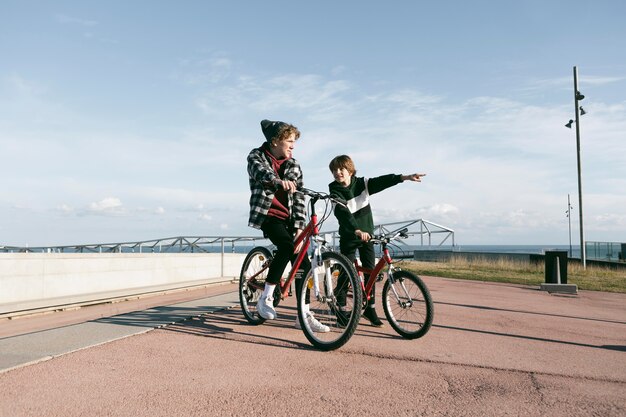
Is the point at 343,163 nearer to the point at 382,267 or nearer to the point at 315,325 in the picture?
the point at 382,267

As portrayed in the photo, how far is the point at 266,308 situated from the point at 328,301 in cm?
90

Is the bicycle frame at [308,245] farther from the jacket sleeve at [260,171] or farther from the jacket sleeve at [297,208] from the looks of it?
the jacket sleeve at [260,171]

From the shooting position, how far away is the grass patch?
15266 mm

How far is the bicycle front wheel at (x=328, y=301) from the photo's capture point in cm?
447

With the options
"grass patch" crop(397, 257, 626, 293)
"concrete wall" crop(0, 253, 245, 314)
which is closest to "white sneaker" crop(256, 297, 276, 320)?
"concrete wall" crop(0, 253, 245, 314)

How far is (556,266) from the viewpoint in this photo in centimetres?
1288

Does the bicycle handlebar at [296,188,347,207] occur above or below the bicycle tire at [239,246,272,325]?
above

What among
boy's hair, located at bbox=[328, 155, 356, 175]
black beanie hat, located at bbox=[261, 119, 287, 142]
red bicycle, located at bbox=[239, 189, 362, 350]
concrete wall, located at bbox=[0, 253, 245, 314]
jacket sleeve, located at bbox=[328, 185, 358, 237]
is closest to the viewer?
red bicycle, located at bbox=[239, 189, 362, 350]

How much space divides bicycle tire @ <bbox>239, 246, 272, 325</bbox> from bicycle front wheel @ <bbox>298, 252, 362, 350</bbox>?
3.53 feet

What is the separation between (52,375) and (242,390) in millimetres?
1372

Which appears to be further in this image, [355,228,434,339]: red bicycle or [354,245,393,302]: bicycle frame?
[354,245,393,302]: bicycle frame

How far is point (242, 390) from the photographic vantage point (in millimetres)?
3311

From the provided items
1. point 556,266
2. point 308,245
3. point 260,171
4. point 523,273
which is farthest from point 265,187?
point 523,273

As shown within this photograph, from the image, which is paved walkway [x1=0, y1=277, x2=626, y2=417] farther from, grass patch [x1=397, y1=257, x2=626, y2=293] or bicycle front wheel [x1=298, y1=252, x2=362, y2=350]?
grass patch [x1=397, y1=257, x2=626, y2=293]
